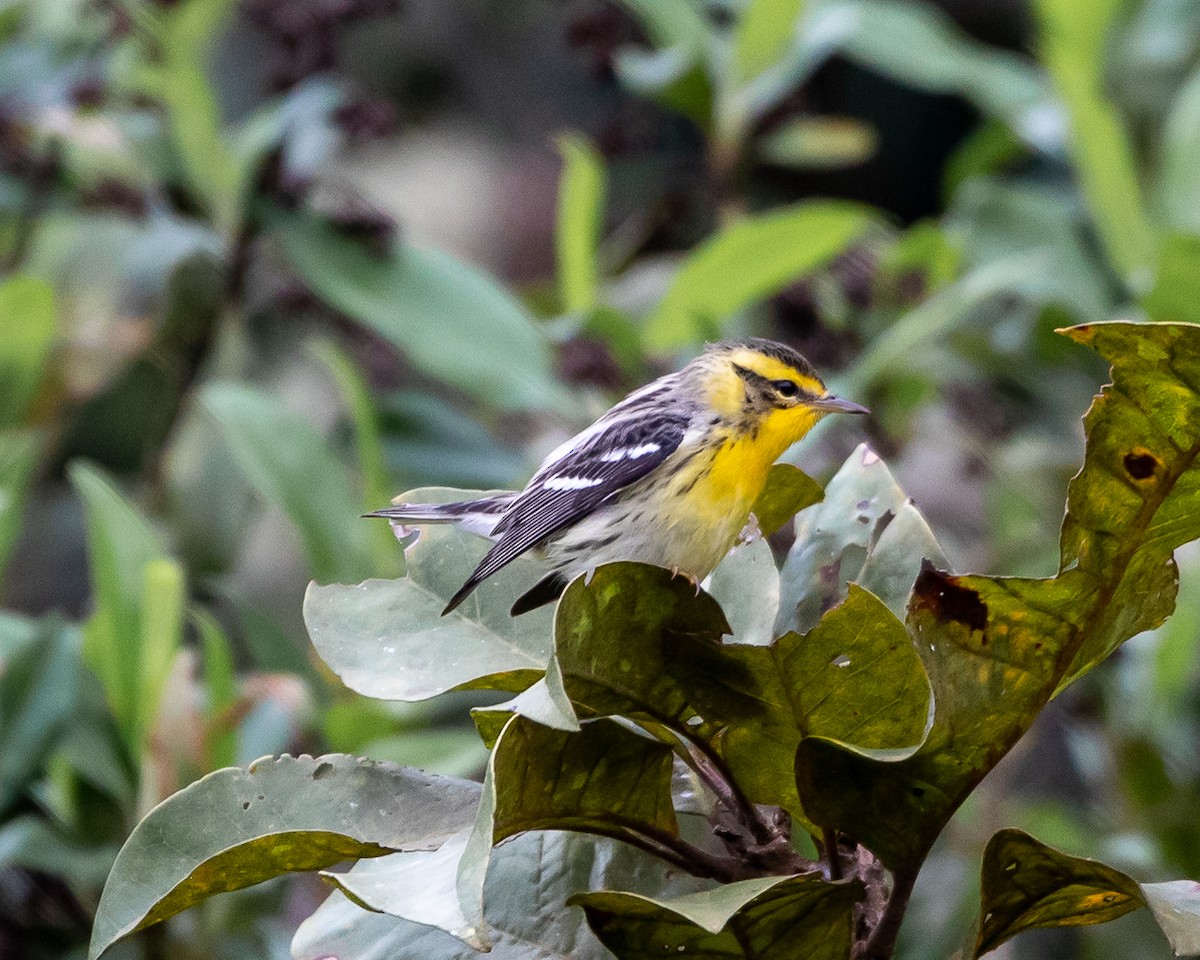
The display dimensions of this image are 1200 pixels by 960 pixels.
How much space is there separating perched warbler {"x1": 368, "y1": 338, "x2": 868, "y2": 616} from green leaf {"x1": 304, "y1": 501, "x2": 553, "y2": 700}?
23 cm

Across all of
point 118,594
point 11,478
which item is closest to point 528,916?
point 118,594

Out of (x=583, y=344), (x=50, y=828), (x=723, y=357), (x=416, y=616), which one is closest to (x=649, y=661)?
(x=416, y=616)

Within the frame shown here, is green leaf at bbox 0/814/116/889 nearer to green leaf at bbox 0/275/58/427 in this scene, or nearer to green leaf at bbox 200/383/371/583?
green leaf at bbox 200/383/371/583

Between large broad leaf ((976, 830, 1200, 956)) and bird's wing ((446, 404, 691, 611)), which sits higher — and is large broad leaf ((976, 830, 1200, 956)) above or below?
above

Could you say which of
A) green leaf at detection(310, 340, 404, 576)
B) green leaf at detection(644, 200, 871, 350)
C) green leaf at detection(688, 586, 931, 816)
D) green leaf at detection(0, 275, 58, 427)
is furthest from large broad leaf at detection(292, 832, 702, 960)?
green leaf at detection(0, 275, 58, 427)

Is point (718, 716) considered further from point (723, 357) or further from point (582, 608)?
point (723, 357)

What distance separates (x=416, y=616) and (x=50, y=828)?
102 centimetres

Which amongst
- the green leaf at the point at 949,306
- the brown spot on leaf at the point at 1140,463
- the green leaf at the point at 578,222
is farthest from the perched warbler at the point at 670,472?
the green leaf at the point at 578,222

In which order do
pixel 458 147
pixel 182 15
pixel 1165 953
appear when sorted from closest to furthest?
pixel 1165 953 < pixel 182 15 < pixel 458 147

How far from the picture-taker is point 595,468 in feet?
5.79

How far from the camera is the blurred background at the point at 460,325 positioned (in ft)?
7.35

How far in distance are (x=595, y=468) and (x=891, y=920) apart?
89 cm

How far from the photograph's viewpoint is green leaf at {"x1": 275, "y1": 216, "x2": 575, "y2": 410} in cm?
268

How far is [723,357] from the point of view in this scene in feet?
6.53
